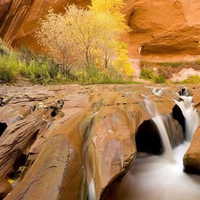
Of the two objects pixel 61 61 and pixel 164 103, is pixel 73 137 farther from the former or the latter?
pixel 61 61

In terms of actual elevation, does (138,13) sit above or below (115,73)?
above

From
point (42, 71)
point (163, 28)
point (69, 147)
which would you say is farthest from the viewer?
point (163, 28)

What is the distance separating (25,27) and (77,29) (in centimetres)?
736

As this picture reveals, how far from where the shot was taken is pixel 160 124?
3.75m

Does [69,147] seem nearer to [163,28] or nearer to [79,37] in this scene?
[79,37]

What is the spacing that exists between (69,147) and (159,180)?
1383 mm

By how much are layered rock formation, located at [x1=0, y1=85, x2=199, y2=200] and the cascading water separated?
0.29 m

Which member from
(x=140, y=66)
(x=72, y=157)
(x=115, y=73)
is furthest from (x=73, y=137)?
Result: (x=140, y=66)

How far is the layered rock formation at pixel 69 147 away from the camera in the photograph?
2.15m

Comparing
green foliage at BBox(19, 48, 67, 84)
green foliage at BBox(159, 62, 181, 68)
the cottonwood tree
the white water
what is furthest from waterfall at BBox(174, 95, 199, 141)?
green foliage at BBox(159, 62, 181, 68)

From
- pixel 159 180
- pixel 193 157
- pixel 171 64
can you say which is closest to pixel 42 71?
pixel 159 180

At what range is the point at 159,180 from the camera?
307cm

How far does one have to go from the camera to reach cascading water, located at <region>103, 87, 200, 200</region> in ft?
8.79

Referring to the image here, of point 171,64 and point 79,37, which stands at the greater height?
point 79,37
